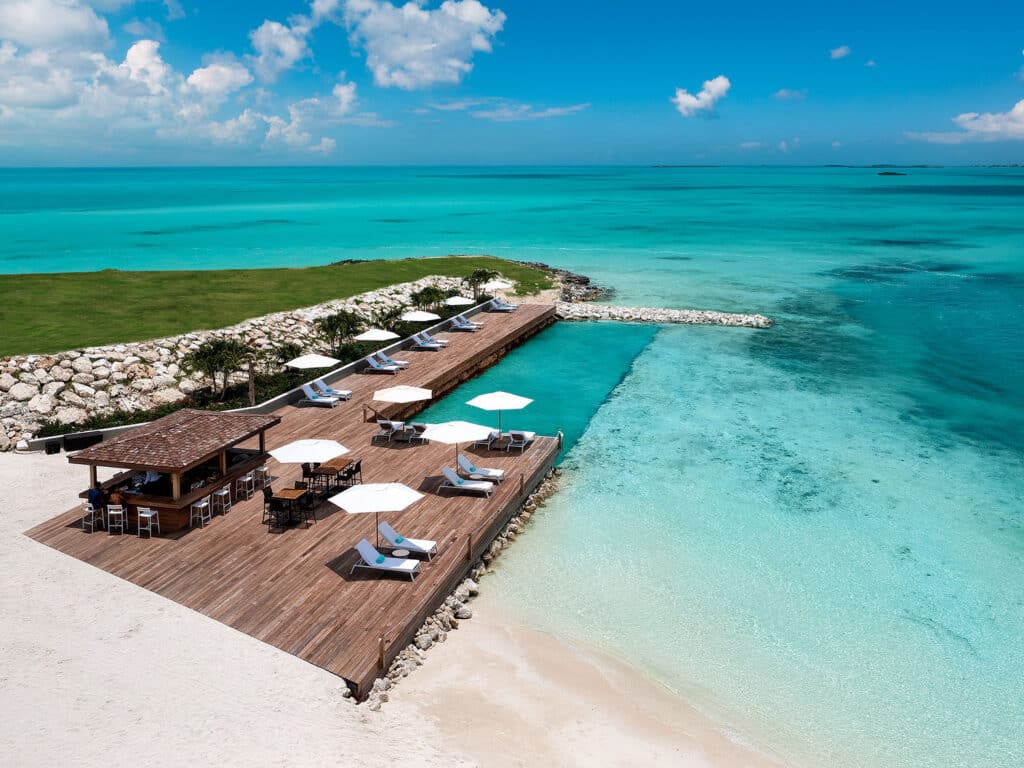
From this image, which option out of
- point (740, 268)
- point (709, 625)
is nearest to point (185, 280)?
point (709, 625)

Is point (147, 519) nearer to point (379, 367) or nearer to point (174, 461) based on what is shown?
point (174, 461)

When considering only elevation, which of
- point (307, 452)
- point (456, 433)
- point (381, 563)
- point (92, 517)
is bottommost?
point (381, 563)

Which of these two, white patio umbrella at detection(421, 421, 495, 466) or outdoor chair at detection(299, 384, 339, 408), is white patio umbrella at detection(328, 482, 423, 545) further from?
outdoor chair at detection(299, 384, 339, 408)

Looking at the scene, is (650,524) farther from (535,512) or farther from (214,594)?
(214,594)

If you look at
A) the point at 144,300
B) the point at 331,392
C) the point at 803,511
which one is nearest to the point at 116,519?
the point at 331,392

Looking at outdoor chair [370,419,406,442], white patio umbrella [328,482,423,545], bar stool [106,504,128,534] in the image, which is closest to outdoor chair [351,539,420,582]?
white patio umbrella [328,482,423,545]

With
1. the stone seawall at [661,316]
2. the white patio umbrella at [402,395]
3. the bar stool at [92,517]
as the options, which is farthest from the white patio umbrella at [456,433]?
the stone seawall at [661,316]
